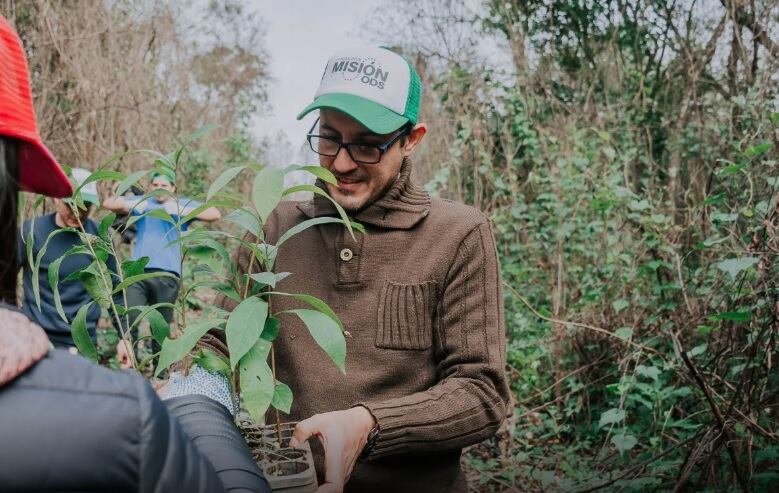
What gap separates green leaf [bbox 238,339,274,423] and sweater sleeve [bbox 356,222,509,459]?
12.5 inches

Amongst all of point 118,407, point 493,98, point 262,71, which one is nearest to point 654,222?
point 493,98

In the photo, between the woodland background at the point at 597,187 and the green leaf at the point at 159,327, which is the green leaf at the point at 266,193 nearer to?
the green leaf at the point at 159,327

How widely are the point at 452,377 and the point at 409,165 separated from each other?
1.83 ft

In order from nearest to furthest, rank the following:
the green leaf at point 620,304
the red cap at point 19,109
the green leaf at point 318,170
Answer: the red cap at point 19,109 < the green leaf at point 318,170 < the green leaf at point 620,304

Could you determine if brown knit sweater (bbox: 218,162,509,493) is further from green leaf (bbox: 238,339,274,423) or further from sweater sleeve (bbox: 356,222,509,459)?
green leaf (bbox: 238,339,274,423)

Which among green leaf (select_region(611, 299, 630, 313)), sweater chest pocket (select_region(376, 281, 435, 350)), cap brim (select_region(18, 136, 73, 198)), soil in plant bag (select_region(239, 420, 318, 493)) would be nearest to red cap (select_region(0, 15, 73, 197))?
cap brim (select_region(18, 136, 73, 198))

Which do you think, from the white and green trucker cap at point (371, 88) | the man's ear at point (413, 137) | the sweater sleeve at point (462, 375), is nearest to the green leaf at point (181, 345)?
the sweater sleeve at point (462, 375)

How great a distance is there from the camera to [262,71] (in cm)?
1781

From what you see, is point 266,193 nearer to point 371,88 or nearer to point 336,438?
point 336,438

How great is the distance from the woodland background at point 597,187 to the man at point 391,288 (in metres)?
1.22

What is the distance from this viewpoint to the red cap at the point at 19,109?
0.79 m

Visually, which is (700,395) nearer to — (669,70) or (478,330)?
(478,330)

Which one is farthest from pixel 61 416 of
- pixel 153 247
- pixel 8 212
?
pixel 153 247

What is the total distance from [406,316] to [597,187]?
3.22 meters
